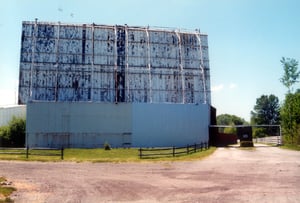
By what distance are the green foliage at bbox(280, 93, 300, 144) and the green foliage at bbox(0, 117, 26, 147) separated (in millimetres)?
38439

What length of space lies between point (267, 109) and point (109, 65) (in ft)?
346

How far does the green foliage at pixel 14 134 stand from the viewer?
51.8m

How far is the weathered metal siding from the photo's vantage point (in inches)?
2040

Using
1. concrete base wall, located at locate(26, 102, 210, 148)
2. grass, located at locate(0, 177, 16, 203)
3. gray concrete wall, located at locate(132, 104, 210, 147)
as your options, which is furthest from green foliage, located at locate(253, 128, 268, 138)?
grass, located at locate(0, 177, 16, 203)

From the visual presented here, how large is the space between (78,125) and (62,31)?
1510 cm

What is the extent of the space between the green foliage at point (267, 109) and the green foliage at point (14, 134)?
352 feet

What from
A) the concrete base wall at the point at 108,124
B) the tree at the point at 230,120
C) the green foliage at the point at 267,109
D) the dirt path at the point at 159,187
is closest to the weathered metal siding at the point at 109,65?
the concrete base wall at the point at 108,124

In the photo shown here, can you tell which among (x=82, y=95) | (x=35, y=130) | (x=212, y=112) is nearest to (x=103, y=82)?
(x=82, y=95)

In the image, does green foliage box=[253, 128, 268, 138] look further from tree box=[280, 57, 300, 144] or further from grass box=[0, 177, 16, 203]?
grass box=[0, 177, 16, 203]

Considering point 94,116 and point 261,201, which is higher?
point 94,116

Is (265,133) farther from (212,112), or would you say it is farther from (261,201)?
(261,201)

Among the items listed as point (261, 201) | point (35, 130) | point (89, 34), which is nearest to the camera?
point (261, 201)

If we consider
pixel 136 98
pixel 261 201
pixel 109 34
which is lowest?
pixel 261 201

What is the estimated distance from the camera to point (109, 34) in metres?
56.2
